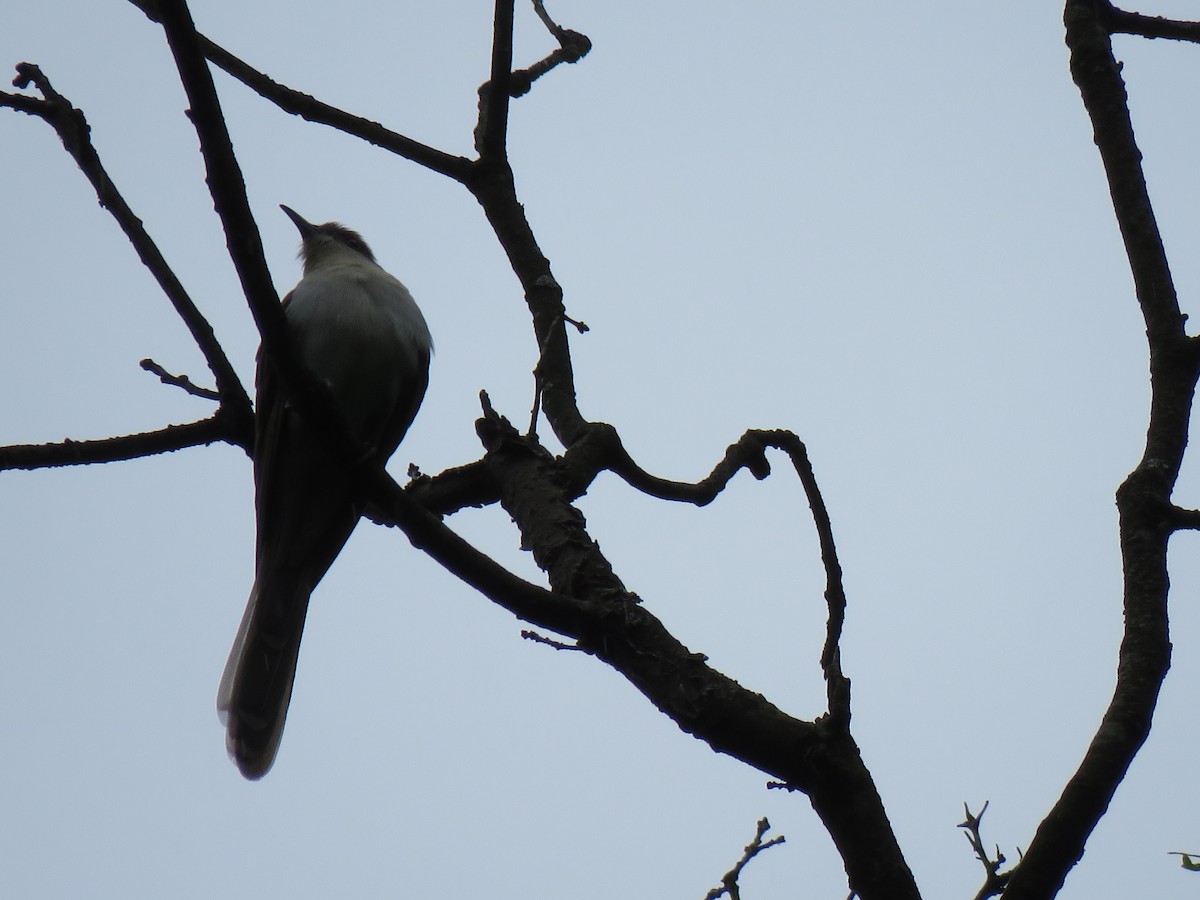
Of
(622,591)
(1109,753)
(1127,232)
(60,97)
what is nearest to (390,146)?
(60,97)

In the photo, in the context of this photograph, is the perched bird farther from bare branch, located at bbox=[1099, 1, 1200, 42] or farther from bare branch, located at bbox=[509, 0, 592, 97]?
bare branch, located at bbox=[1099, 1, 1200, 42]

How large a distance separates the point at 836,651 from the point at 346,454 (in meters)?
1.36

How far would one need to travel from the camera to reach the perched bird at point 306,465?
4613 millimetres

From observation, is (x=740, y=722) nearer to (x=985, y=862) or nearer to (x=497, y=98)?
(x=985, y=862)

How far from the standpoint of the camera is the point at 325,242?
23.7 ft

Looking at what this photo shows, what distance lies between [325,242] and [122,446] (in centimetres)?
426

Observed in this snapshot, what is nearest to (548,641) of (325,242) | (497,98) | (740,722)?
(740,722)

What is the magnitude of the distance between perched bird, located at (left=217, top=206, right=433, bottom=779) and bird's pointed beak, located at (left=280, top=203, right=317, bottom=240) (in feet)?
3.99

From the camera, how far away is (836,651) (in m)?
2.58

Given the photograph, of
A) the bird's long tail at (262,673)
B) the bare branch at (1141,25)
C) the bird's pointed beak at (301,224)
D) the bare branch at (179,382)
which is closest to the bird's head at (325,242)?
the bird's pointed beak at (301,224)

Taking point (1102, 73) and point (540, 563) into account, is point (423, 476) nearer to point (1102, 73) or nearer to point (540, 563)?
point (540, 563)

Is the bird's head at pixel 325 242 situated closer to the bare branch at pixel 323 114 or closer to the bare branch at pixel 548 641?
the bare branch at pixel 323 114

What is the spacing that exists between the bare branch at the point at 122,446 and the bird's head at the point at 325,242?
12.5ft

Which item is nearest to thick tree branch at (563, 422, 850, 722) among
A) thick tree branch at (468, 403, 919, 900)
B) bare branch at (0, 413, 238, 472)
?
thick tree branch at (468, 403, 919, 900)
